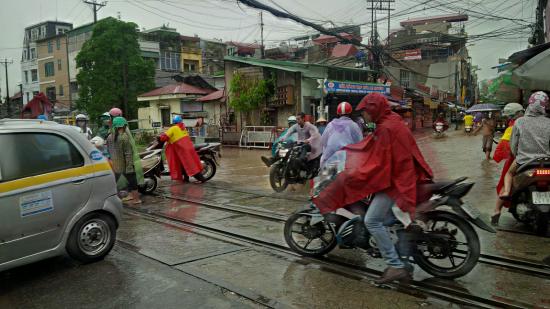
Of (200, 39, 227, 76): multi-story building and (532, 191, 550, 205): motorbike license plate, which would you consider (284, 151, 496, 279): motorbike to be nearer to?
(532, 191, 550, 205): motorbike license plate

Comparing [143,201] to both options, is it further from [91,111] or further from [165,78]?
[165,78]

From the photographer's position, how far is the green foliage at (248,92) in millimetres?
25891

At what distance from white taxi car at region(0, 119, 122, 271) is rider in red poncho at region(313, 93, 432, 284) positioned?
2.92 metres

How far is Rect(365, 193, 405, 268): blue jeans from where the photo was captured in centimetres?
445

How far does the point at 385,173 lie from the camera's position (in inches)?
172

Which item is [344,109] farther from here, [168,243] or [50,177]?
[50,177]

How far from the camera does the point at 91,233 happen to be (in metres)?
5.36

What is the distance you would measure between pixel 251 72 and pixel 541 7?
14.9 metres

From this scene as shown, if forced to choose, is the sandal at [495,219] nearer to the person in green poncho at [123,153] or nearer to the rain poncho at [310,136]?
the rain poncho at [310,136]

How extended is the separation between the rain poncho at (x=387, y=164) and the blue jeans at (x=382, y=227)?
89 mm

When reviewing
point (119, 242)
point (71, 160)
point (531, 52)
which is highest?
point (531, 52)

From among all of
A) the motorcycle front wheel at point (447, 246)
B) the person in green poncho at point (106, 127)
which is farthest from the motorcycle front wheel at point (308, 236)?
the person in green poncho at point (106, 127)

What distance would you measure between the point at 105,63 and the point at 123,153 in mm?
27090

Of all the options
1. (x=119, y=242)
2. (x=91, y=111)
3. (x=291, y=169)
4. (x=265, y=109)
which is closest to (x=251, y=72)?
(x=265, y=109)
